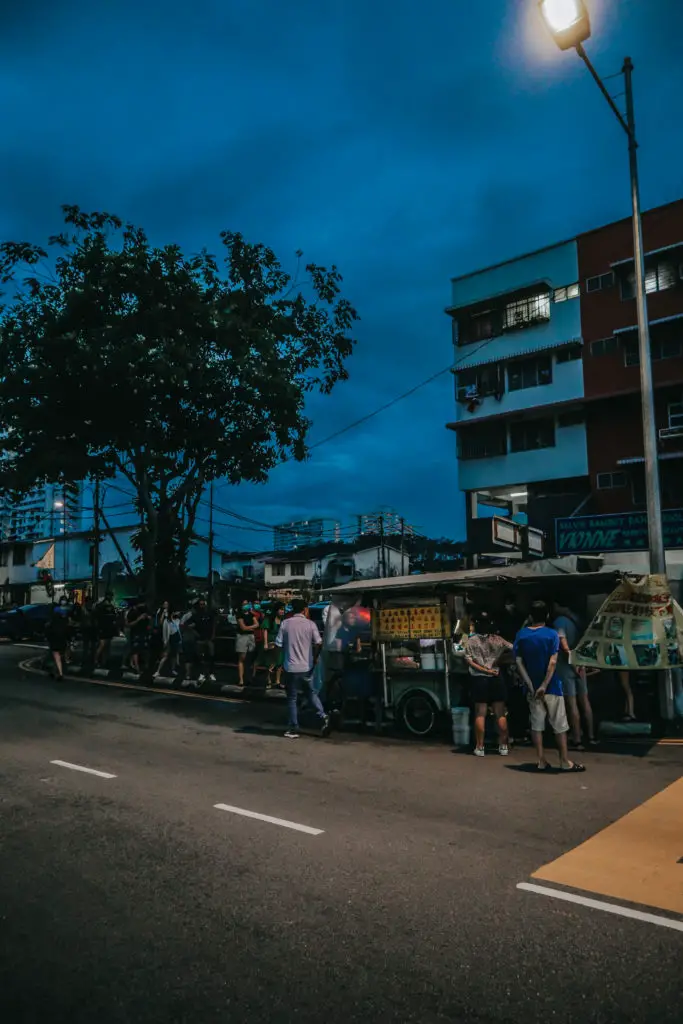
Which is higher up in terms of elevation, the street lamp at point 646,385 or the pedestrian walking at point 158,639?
the street lamp at point 646,385

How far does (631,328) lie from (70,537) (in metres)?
48.5

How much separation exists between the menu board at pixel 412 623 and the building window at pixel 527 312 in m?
21.3

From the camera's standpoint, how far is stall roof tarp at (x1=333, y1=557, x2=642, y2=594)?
11008mm

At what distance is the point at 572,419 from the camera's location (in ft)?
94.2

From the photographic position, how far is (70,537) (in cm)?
6016

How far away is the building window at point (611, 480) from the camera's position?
27.4m

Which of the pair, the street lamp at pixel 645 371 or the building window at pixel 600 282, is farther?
the building window at pixel 600 282

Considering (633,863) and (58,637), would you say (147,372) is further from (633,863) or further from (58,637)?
(633,863)

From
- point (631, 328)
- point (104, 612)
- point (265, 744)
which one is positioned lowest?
point (265, 744)

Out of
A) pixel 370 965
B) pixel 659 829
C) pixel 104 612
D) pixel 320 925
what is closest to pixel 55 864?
pixel 320 925

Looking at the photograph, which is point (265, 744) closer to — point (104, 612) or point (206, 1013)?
point (206, 1013)

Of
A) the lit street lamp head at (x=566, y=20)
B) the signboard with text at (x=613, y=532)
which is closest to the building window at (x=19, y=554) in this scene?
the signboard with text at (x=613, y=532)

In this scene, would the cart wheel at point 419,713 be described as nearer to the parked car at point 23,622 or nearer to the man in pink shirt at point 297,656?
the man in pink shirt at point 297,656

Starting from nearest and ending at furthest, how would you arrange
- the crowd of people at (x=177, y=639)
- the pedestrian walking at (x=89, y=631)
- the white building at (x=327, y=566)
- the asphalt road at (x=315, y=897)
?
1. the asphalt road at (x=315, y=897)
2. the crowd of people at (x=177, y=639)
3. the pedestrian walking at (x=89, y=631)
4. the white building at (x=327, y=566)
